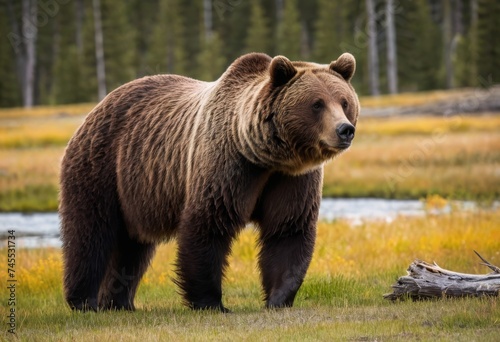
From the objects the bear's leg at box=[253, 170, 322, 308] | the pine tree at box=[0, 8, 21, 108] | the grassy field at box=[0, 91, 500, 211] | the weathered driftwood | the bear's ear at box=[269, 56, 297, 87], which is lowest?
the pine tree at box=[0, 8, 21, 108]

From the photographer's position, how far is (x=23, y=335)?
6547mm

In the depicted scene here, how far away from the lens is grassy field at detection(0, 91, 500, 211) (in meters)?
20.2

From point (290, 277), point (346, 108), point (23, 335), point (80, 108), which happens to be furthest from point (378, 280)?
point (80, 108)

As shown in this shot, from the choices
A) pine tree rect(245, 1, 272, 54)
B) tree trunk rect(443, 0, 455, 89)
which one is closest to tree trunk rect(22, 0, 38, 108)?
pine tree rect(245, 1, 272, 54)

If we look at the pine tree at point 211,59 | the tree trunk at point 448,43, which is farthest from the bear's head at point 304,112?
the tree trunk at point 448,43

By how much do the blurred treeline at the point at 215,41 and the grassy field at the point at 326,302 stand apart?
1262 inches

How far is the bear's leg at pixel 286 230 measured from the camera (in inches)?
292

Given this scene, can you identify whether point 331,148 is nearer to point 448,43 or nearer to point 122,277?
point 122,277

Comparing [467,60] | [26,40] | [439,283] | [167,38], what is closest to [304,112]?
[439,283]

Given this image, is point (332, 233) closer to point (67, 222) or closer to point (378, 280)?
point (378, 280)

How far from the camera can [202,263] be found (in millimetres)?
7324

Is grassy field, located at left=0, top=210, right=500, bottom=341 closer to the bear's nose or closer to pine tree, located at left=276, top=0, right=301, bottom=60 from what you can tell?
the bear's nose

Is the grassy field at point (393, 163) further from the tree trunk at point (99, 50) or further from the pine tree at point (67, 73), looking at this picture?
the pine tree at point (67, 73)

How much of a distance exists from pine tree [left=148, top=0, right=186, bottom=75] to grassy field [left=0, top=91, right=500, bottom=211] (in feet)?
66.2
